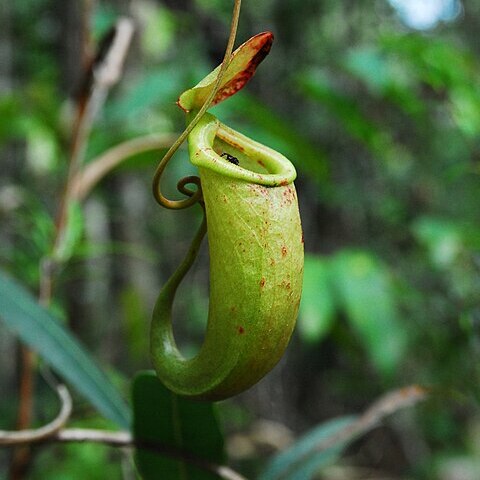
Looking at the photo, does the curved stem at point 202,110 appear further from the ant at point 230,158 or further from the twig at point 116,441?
the twig at point 116,441

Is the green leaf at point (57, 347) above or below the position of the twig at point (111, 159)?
below

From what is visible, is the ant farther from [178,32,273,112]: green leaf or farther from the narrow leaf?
the narrow leaf

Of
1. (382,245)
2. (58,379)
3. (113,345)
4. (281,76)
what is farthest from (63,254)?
(382,245)

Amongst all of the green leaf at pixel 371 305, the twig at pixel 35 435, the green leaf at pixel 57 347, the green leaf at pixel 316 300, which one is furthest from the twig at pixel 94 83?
the green leaf at pixel 371 305

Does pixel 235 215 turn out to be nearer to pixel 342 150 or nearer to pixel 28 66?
pixel 342 150

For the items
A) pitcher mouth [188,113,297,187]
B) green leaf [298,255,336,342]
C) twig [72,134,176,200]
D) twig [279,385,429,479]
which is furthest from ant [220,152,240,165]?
green leaf [298,255,336,342]

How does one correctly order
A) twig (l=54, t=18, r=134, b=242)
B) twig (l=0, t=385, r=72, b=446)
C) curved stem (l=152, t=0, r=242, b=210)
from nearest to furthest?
curved stem (l=152, t=0, r=242, b=210)
twig (l=0, t=385, r=72, b=446)
twig (l=54, t=18, r=134, b=242)
